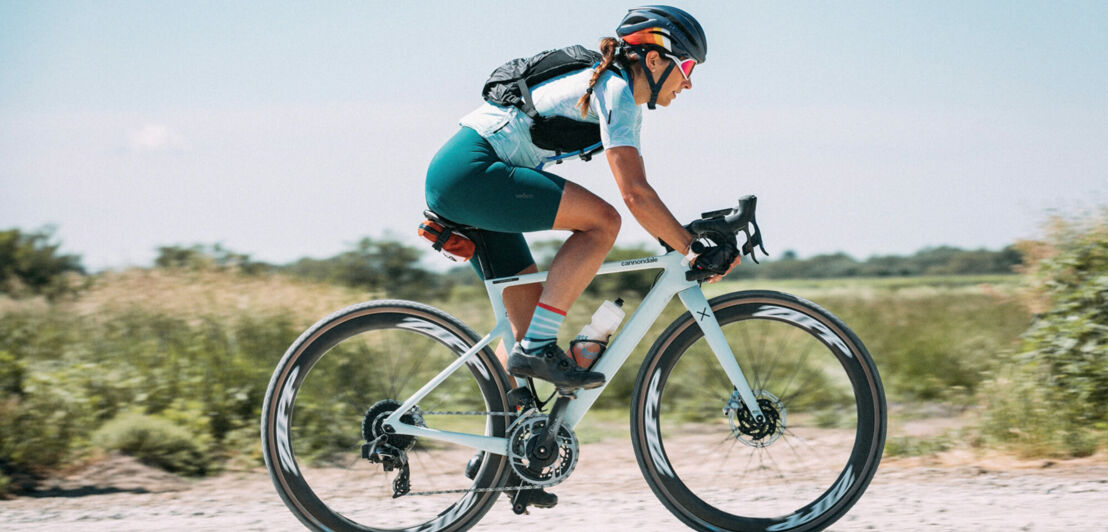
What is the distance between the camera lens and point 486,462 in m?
3.66

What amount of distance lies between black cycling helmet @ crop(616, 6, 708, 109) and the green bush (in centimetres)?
390

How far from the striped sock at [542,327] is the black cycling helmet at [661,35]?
900mm

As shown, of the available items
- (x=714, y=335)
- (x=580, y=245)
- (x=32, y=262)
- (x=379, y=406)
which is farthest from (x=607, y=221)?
(x=32, y=262)

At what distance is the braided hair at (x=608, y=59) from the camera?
3299 millimetres

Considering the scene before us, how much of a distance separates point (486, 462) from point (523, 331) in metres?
0.56

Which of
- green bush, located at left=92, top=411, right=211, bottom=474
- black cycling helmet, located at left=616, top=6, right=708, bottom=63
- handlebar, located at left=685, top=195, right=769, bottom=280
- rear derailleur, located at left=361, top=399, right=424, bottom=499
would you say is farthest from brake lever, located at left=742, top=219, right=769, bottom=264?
green bush, located at left=92, top=411, right=211, bottom=474

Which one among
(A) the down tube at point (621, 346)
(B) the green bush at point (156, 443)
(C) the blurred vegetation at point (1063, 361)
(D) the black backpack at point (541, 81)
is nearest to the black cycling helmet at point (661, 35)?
(D) the black backpack at point (541, 81)

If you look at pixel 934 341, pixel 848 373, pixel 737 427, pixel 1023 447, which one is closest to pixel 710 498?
pixel 737 427

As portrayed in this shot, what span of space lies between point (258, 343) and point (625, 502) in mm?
3633

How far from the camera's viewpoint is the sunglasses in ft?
11.4

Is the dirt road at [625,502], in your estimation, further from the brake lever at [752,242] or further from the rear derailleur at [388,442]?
the brake lever at [752,242]

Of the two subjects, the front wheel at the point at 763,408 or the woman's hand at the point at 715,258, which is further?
the front wheel at the point at 763,408

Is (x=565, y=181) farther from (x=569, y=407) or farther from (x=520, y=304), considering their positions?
(x=569, y=407)

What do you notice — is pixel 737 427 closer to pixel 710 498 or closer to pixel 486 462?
pixel 710 498
